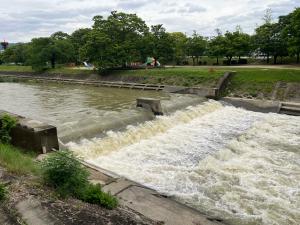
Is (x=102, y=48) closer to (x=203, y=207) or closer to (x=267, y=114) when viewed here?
(x=267, y=114)

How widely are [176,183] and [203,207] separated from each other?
5.08 ft

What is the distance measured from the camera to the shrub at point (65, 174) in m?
6.42

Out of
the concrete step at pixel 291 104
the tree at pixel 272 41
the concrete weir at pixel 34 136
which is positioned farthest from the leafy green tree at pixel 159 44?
the concrete weir at pixel 34 136

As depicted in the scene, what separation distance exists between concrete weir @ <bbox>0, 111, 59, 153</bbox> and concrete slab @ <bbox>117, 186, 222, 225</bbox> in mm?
3825

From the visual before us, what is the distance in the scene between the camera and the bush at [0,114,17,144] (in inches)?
420

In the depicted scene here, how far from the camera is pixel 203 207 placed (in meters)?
8.05

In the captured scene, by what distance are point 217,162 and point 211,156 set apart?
0.63 meters

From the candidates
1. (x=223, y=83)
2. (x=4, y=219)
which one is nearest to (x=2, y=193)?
(x=4, y=219)

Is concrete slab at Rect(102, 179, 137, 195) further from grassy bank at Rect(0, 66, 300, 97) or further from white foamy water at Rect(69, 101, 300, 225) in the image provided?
grassy bank at Rect(0, 66, 300, 97)

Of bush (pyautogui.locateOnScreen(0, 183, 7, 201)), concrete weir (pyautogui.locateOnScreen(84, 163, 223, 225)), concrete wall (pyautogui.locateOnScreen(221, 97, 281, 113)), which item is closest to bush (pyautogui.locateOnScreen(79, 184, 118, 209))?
concrete weir (pyautogui.locateOnScreen(84, 163, 223, 225))

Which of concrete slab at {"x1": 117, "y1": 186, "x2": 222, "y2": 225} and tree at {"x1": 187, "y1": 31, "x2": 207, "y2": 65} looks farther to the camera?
tree at {"x1": 187, "y1": 31, "x2": 207, "y2": 65}

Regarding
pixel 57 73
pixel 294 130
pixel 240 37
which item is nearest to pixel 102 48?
pixel 57 73

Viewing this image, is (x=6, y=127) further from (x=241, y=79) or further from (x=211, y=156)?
(x=241, y=79)

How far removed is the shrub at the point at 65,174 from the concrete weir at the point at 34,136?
13.0 feet
